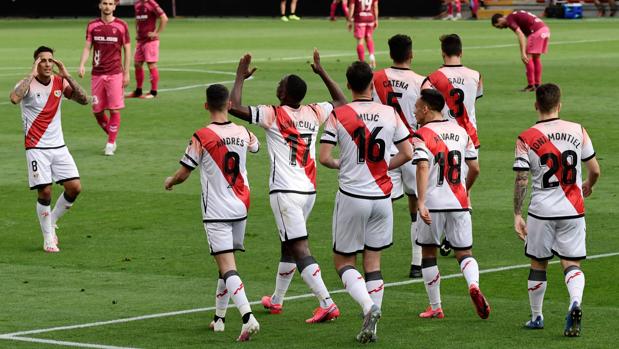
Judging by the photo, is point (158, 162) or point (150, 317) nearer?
point (150, 317)

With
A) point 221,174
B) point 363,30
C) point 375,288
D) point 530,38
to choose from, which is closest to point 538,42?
point 530,38

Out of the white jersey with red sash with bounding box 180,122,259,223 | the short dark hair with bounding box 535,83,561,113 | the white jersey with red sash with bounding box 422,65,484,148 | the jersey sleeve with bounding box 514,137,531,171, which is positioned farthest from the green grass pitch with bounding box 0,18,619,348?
the short dark hair with bounding box 535,83,561,113

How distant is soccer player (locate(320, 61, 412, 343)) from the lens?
38.0ft

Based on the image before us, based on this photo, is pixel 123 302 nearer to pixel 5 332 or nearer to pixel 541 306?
pixel 5 332

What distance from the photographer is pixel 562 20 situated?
61.1 m

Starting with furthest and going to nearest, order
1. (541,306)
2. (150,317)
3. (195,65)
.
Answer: (195,65) < (150,317) < (541,306)

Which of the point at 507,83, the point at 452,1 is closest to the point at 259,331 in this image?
the point at 507,83

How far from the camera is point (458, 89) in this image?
14.9 m

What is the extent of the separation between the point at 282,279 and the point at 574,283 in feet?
8.71

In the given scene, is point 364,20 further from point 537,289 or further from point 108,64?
point 537,289

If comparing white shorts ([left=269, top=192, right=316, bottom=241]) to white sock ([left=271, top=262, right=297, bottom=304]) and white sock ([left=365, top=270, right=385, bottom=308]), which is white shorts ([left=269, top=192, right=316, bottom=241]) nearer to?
white sock ([left=271, top=262, right=297, bottom=304])

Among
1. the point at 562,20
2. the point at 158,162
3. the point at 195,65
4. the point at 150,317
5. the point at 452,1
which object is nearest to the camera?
the point at 150,317

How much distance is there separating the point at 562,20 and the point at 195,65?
2563cm

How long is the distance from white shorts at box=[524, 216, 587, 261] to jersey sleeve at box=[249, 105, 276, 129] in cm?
237
